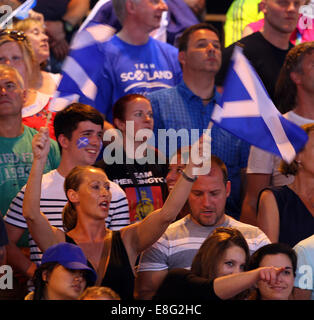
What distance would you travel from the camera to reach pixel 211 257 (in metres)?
4.72

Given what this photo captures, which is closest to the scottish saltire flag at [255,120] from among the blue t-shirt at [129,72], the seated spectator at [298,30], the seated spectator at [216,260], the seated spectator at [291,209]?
the seated spectator at [291,209]

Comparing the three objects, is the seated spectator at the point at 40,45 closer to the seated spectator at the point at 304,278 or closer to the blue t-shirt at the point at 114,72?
the blue t-shirt at the point at 114,72

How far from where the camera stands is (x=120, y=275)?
4770 millimetres

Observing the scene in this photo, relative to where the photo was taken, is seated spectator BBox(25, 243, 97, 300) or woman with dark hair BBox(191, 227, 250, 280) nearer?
seated spectator BBox(25, 243, 97, 300)

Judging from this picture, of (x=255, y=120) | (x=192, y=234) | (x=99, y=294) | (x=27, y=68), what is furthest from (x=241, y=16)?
(x=99, y=294)

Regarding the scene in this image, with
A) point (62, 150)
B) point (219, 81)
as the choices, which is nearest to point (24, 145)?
point (62, 150)

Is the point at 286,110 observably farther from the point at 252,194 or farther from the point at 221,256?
the point at 221,256

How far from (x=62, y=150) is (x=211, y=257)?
1374 millimetres

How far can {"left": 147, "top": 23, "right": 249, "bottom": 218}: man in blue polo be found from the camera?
20.1 feet

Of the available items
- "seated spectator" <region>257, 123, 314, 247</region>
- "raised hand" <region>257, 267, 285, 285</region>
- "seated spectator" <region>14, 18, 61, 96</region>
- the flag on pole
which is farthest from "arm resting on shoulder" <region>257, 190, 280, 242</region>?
the flag on pole

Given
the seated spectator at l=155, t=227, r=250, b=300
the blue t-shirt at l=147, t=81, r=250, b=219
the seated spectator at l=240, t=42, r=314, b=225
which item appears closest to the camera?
the seated spectator at l=155, t=227, r=250, b=300

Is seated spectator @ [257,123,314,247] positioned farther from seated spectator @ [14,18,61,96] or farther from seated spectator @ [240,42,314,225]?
seated spectator @ [14,18,61,96]

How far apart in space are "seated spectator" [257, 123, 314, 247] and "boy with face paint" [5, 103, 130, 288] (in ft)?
2.61

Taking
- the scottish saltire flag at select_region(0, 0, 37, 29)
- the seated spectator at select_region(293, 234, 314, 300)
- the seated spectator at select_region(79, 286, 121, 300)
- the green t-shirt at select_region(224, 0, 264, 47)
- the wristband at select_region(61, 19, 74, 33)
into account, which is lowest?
the seated spectator at select_region(293, 234, 314, 300)
